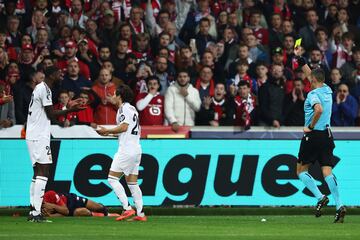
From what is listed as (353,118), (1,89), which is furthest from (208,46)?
(1,89)

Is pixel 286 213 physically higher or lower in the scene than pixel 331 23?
lower

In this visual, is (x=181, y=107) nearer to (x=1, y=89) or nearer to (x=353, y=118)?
(x=353, y=118)

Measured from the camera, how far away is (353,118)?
22.7 metres

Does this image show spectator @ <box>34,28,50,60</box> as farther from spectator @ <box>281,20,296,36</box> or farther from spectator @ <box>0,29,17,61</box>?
spectator @ <box>281,20,296,36</box>

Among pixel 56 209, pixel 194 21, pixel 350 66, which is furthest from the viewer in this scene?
pixel 194 21

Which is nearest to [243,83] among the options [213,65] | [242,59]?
[242,59]

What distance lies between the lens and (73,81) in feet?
72.4

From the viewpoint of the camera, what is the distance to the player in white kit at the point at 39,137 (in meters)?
17.2

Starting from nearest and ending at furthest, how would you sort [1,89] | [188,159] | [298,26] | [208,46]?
[1,89] < [188,159] < [208,46] < [298,26]

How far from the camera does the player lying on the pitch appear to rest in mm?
19056

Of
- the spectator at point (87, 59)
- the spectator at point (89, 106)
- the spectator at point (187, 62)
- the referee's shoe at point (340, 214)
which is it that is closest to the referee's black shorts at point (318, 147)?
the referee's shoe at point (340, 214)

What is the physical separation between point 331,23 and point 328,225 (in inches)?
399

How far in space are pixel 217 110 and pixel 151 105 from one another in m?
1.26

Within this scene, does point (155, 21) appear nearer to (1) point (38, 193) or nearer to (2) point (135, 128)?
(2) point (135, 128)
